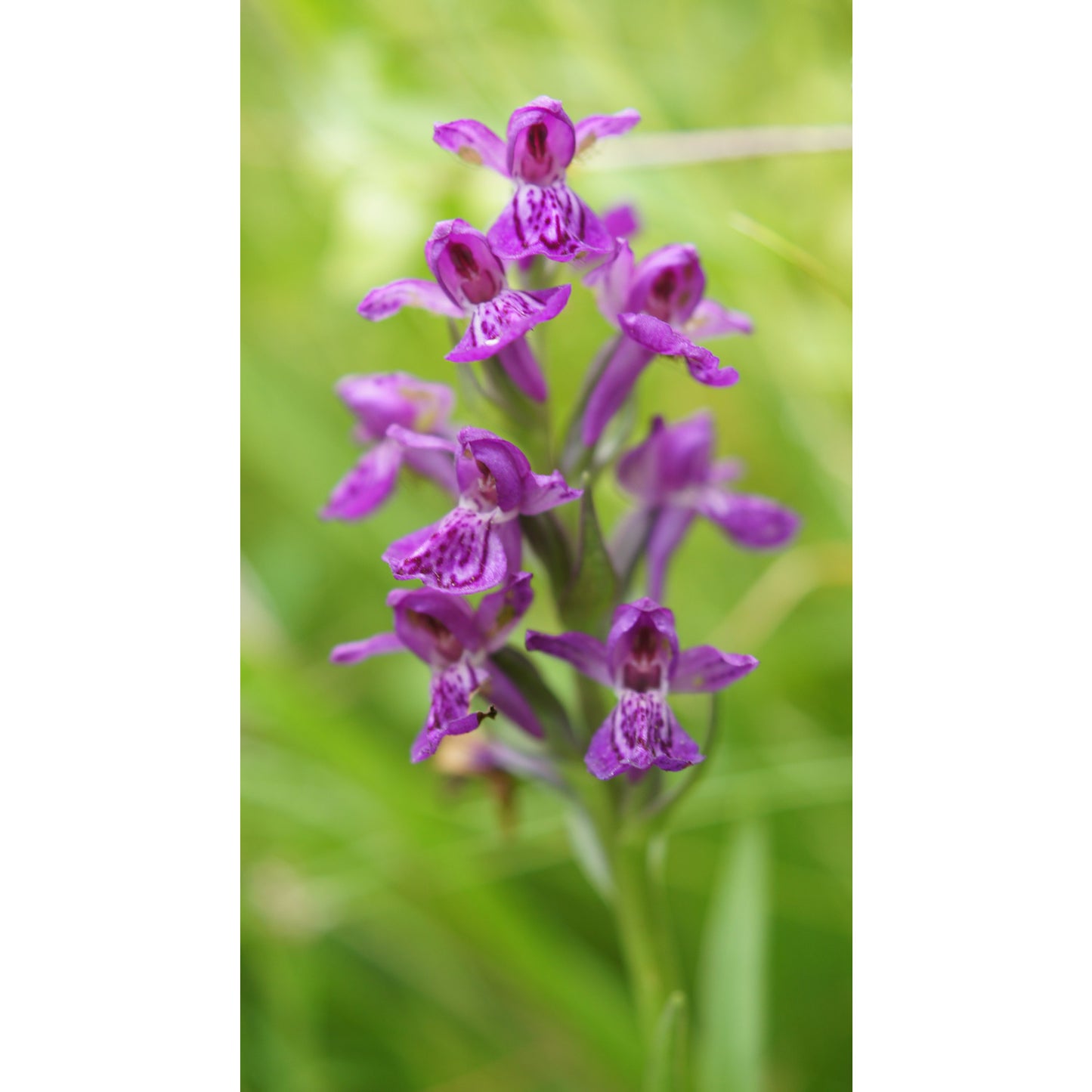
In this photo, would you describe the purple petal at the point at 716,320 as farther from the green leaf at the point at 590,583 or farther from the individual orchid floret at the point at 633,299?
the green leaf at the point at 590,583

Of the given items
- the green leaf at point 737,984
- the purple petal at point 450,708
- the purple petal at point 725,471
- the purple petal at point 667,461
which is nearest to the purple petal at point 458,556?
the purple petal at point 450,708

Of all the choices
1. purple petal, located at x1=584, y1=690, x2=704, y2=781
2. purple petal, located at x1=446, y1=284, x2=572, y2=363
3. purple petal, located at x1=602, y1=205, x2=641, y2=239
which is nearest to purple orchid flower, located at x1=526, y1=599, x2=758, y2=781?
purple petal, located at x1=584, y1=690, x2=704, y2=781

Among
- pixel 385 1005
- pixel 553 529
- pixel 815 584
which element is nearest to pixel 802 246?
pixel 815 584

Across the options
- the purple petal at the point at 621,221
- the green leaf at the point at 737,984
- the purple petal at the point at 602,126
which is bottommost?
the green leaf at the point at 737,984

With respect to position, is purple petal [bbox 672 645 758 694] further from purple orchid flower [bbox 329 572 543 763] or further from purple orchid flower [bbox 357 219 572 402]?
purple orchid flower [bbox 357 219 572 402]

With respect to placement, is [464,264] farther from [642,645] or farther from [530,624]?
[530,624]
